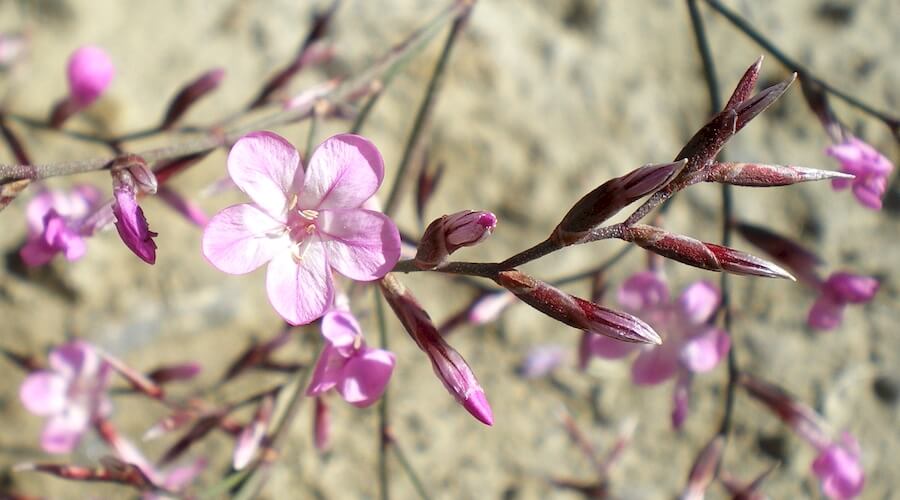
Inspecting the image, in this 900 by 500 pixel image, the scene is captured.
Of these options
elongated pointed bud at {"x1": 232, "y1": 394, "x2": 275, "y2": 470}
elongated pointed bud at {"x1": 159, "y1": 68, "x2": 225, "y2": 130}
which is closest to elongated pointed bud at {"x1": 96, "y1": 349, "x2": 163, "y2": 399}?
elongated pointed bud at {"x1": 232, "y1": 394, "x2": 275, "y2": 470}

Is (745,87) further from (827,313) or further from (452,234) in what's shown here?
(827,313)

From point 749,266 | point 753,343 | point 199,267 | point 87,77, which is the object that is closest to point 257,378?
point 199,267

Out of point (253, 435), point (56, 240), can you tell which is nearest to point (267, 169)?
point (56, 240)

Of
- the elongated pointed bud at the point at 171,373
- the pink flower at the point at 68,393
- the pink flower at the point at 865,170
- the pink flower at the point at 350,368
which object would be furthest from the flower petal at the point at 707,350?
the pink flower at the point at 68,393

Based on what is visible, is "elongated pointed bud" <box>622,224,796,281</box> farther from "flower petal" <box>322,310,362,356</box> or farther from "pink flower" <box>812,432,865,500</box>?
"pink flower" <box>812,432,865,500</box>

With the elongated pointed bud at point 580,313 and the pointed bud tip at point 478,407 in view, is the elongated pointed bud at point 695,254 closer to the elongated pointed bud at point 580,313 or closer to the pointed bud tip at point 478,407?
the elongated pointed bud at point 580,313

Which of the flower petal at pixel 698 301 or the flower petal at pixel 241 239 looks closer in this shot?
the flower petal at pixel 241 239

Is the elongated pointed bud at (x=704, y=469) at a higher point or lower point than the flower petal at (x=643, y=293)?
lower
